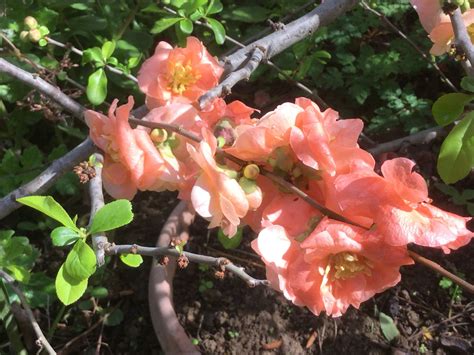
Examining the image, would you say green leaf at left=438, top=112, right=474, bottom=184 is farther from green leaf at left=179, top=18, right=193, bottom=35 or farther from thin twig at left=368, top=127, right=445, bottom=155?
green leaf at left=179, top=18, right=193, bottom=35

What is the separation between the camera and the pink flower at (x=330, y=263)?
0.73 metres

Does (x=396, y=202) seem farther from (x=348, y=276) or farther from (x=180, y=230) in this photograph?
(x=180, y=230)

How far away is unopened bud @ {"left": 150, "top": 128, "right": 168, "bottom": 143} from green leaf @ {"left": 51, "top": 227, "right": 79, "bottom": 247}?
19cm

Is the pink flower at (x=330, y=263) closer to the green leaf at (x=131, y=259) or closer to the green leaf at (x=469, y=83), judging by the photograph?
the green leaf at (x=131, y=259)

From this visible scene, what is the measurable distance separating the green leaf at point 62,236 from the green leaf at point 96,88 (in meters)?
0.49

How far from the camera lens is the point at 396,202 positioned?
28.4 inches

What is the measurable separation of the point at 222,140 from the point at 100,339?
38.9 inches

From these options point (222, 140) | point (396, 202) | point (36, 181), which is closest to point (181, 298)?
point (36, 181)

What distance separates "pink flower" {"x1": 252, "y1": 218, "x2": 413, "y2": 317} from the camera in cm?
73

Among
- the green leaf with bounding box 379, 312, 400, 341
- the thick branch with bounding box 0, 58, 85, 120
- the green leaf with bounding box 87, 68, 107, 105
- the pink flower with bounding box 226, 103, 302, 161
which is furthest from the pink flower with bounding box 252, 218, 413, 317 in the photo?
the green leaf with bounding box 379, 312, 400, 341

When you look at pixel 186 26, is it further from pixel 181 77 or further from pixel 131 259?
pixel 131 259

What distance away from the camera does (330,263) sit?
0.79 metres

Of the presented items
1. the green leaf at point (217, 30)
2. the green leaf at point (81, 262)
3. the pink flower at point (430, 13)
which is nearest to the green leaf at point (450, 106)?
the pink flower at point (430, 13)

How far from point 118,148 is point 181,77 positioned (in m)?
0.27
